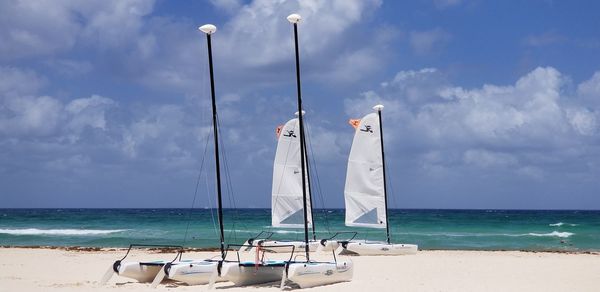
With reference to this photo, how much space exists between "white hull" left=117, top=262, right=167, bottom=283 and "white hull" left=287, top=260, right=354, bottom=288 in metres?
3.76

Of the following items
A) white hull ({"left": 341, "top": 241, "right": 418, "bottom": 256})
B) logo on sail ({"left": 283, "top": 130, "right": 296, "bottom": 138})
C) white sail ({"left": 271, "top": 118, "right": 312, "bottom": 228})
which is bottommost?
white hull ({"left": 341, "top": 241, "right": 418, "bottom": 256})

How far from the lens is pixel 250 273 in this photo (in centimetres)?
1902

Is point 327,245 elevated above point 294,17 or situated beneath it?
situated beneath

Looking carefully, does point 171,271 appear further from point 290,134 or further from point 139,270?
point 290,134

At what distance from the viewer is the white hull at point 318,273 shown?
18688mm

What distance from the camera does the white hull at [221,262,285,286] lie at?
18.8 m

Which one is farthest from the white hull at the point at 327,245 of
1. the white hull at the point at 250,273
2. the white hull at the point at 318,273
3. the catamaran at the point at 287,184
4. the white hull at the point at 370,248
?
the white hull at the point at 250,273

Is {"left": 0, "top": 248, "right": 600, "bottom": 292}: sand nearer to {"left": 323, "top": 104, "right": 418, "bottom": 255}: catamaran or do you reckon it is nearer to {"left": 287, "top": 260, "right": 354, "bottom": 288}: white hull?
{"left": 287, "top": 260, "right": 354, "bottom": 288}: white hull

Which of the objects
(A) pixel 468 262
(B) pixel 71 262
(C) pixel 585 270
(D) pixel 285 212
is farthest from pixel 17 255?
(C) pixel 585 270

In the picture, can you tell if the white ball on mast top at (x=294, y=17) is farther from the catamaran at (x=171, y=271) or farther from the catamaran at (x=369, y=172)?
the catamaran at (x=369, y=172)

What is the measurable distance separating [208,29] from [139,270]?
717 centimetres

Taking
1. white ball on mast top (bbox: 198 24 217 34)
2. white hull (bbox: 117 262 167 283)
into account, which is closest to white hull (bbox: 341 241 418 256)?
white hull (bbox: 117 262 167 283)

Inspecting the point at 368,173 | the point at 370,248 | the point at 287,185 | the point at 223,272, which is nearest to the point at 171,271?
the point at 223,272

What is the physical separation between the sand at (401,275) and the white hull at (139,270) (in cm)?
32
